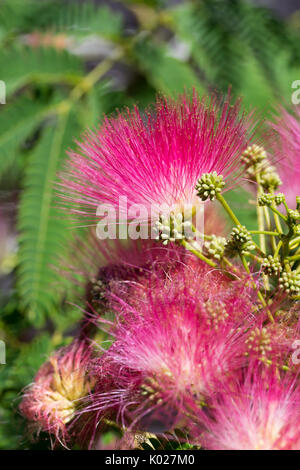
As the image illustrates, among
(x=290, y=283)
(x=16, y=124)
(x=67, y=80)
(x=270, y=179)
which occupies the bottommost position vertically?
(x=290, y=283)

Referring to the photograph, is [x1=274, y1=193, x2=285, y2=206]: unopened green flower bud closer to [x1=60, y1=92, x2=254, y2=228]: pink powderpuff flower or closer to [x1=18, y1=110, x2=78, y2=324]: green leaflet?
[x1=60, y1=92, x2=254, y2=228]: pink powderpuff flower

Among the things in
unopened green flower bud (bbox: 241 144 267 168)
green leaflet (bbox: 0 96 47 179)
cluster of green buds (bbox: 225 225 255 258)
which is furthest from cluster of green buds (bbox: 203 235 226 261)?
green leaflet (bbox: 0 96 47 179)

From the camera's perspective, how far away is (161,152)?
49cm

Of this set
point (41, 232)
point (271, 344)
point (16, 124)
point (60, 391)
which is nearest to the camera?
point (271, 344)

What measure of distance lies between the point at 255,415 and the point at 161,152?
26 cm

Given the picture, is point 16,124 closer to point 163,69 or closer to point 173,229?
Result: point 163,69

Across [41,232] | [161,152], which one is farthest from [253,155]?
[41,232]

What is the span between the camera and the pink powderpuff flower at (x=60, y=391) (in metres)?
0.53

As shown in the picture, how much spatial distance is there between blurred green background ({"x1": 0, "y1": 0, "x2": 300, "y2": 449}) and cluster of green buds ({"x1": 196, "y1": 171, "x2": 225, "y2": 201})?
0.38 metres

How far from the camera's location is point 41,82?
1.23 metres

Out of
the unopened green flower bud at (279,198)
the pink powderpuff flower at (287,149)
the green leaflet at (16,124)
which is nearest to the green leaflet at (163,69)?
the green leaflet at (16,124)

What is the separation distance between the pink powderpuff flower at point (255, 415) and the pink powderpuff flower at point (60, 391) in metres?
0.15

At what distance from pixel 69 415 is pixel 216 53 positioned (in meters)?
0.99
